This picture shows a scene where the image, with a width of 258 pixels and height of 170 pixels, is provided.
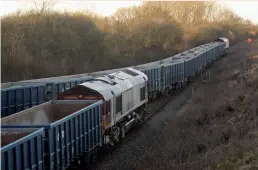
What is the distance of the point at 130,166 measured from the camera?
14.2 meters

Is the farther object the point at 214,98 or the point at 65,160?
the point at 214,98

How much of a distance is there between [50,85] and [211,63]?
36.0 meters

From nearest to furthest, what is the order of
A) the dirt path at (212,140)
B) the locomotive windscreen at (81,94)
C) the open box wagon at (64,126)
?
the open box wagon at (64,126) → the dirt path at (212,140) → the locomotive windscreen at (81,94)

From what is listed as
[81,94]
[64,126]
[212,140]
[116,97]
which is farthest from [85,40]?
[64,126]

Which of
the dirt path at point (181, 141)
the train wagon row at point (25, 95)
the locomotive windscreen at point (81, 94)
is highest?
the locomotive windscreen at point (81, 94)

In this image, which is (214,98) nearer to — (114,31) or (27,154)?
(27,154)

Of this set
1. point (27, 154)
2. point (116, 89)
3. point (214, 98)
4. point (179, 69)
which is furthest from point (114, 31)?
point (27, 154)

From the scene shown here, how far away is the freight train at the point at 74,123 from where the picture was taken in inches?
362

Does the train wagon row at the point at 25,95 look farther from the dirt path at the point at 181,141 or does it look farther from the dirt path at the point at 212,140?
the dirt path at the point at 212,140

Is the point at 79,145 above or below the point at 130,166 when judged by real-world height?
above

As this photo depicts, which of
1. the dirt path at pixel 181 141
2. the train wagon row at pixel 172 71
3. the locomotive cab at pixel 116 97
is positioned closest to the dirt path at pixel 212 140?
the dirt path at pixel 181 141

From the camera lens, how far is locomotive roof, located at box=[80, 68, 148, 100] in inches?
614

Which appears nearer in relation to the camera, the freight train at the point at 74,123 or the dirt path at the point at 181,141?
the freight train at the point at 74,123

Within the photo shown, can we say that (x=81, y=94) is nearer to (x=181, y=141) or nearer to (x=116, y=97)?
(x=116, y=97)
